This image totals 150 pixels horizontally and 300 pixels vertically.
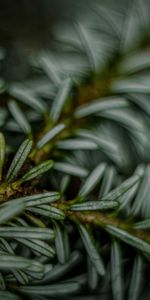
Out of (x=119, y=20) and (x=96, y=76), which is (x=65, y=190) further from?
(x=119, y=20)

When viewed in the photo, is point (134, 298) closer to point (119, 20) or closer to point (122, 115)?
point (122, 115)

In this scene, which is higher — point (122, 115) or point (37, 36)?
point (37, 36)

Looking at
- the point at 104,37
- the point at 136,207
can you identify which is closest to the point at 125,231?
the point at 136,207

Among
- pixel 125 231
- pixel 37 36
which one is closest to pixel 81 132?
pixel 125 231

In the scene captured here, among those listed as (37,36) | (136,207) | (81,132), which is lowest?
(136,207)

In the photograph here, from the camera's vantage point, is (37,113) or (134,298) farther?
(37,113)

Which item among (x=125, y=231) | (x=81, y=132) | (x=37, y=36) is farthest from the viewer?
(x=37, y=36)

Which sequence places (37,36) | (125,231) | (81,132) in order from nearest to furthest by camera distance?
(125,231)
(81,132)
(37,36)
